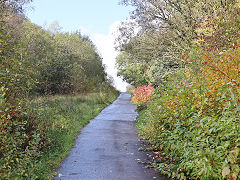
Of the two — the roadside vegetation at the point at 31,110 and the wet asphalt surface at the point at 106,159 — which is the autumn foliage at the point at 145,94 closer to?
the roadside vegetation at the point at 31,110

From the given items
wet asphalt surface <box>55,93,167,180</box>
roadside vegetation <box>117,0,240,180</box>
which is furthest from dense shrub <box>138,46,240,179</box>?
wet asphalt surface <box>55,93,167,180</box>

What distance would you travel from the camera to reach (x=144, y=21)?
59.6ft

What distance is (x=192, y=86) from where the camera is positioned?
620 centimetres

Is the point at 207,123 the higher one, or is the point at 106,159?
the point at 207,123

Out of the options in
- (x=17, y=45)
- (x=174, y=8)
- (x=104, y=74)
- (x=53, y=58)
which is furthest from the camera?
(x=104, y=74)

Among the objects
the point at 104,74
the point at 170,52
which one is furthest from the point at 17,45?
the point at 104,74

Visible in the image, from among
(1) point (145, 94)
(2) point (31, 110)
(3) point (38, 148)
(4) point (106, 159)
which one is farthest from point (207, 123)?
(1) point (145, 94)

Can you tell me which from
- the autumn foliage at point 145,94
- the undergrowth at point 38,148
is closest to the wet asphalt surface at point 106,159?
the undergrowth at point 38,148

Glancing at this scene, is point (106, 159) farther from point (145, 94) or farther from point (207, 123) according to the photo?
point (145, 94)

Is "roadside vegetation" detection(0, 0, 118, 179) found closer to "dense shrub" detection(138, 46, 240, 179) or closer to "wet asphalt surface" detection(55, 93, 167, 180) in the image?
"wet asphalt surface" detection(55, 93, 167, 180)

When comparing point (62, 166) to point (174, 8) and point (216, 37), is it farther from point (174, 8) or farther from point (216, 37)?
point (174, 8)

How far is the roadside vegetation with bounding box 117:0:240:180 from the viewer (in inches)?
179

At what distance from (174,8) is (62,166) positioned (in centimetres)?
1417

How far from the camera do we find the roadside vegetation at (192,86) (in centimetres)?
454
